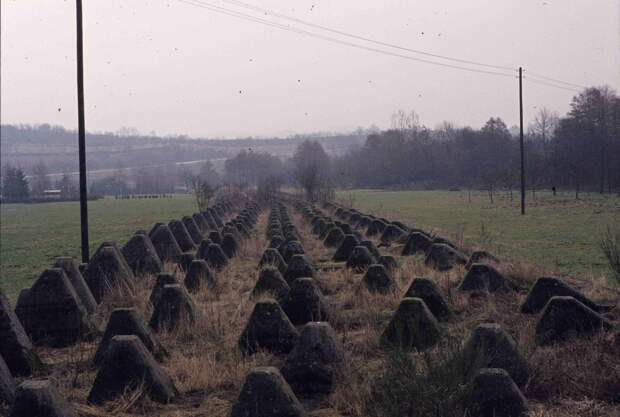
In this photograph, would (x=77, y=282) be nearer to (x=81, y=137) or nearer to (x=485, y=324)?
(x=485, y=324)

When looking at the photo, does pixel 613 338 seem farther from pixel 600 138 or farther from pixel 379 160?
pixel 379 160

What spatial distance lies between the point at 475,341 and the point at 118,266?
23.9 feet

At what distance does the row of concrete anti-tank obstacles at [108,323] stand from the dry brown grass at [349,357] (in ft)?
0.65

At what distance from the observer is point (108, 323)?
798cm

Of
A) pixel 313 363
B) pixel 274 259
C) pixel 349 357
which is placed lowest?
pixel 349 357

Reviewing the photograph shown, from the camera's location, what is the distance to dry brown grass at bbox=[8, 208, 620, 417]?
624cm

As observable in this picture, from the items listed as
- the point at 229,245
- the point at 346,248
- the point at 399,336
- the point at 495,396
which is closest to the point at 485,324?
the point at 495,396

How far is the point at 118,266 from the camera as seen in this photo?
12047 mm

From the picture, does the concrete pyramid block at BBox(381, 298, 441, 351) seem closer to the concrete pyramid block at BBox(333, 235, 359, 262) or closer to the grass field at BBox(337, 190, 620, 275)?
the grass field at BBox(337, 190, 620, 275)

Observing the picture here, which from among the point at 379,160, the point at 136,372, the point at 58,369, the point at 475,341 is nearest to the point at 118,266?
the point at 58,369

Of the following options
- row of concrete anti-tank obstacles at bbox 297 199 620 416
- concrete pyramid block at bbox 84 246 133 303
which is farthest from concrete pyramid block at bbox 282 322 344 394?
concrete pyramid block at bbox 84 246 133 303

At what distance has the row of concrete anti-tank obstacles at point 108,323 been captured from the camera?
6453 mm

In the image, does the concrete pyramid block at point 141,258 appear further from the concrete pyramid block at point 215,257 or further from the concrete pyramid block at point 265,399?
the concrete pyramid block at point 265,399

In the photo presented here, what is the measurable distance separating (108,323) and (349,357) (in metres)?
2.69
